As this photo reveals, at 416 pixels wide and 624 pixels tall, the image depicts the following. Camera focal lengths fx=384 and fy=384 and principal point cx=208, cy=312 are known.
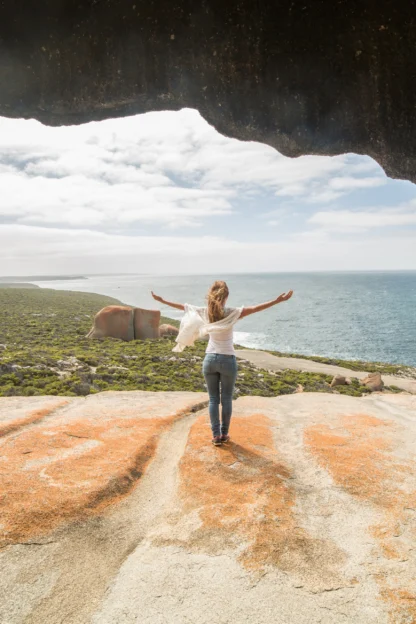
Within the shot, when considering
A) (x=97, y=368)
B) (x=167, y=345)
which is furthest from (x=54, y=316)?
(x=97, y=368)

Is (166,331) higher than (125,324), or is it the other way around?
(125,324)

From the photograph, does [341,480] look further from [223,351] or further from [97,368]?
[97,368]

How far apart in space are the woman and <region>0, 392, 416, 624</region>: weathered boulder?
1.50ft

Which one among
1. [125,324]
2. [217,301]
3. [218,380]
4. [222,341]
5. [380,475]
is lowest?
[125,324]

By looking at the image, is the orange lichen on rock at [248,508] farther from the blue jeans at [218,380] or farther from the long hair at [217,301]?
the long hair at [217,301]

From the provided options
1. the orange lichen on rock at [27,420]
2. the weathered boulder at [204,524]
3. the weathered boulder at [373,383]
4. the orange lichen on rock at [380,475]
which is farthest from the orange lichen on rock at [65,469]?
the weathered boulder at [373,383]

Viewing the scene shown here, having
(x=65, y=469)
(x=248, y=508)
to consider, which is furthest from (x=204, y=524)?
(x=65, y=469)

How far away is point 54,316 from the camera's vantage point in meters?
52.6

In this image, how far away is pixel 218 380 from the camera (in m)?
6.62

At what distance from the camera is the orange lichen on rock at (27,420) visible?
22.6 ft

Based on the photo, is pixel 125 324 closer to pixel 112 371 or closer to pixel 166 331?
pixel 166 331

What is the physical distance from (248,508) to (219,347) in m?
2.60

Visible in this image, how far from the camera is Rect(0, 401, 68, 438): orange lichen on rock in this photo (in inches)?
272

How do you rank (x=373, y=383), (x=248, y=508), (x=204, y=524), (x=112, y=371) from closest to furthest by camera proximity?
(x=204, y=524) < (x=248, y=508) < (x=112, y=371) < (x=373, y=383)
